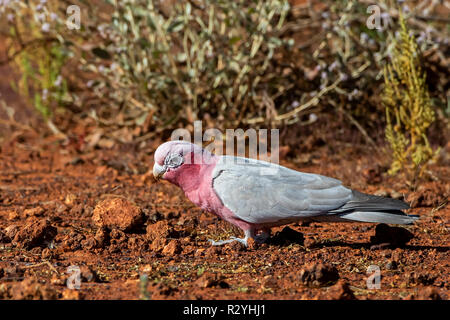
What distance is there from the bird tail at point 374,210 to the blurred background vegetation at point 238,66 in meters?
1.84

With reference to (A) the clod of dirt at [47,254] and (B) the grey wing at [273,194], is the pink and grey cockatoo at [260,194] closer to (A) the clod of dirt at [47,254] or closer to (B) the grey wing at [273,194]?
(B) the grey wing at [273,194]

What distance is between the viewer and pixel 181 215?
445 centimetres

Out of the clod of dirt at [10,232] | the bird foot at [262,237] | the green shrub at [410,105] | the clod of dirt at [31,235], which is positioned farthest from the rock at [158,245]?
the green shrub at [410,105]

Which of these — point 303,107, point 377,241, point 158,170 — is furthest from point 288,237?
point 303,107

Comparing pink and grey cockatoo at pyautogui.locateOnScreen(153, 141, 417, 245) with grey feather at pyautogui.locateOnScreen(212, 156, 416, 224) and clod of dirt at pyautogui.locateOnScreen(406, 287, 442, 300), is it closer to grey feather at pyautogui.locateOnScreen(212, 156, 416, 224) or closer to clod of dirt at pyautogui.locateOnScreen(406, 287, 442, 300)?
grey feather at pyautogui.locateOnScreen(212, 156, 416, 224)

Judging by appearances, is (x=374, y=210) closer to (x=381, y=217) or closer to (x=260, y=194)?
(x=381, y=217)

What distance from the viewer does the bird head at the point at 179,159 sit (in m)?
3.61

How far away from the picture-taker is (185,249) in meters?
3.64

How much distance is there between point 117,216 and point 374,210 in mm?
1598

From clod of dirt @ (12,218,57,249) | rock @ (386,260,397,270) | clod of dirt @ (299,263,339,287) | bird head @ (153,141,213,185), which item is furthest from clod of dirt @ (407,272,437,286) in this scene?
clod of dirt @ (12,218,57,249)

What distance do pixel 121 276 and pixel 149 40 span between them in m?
3.29

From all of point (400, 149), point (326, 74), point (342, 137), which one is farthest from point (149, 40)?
point (400, 149)

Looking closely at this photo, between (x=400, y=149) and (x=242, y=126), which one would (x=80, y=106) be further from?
(x=400, y=149)

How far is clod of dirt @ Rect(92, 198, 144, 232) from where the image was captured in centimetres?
390
